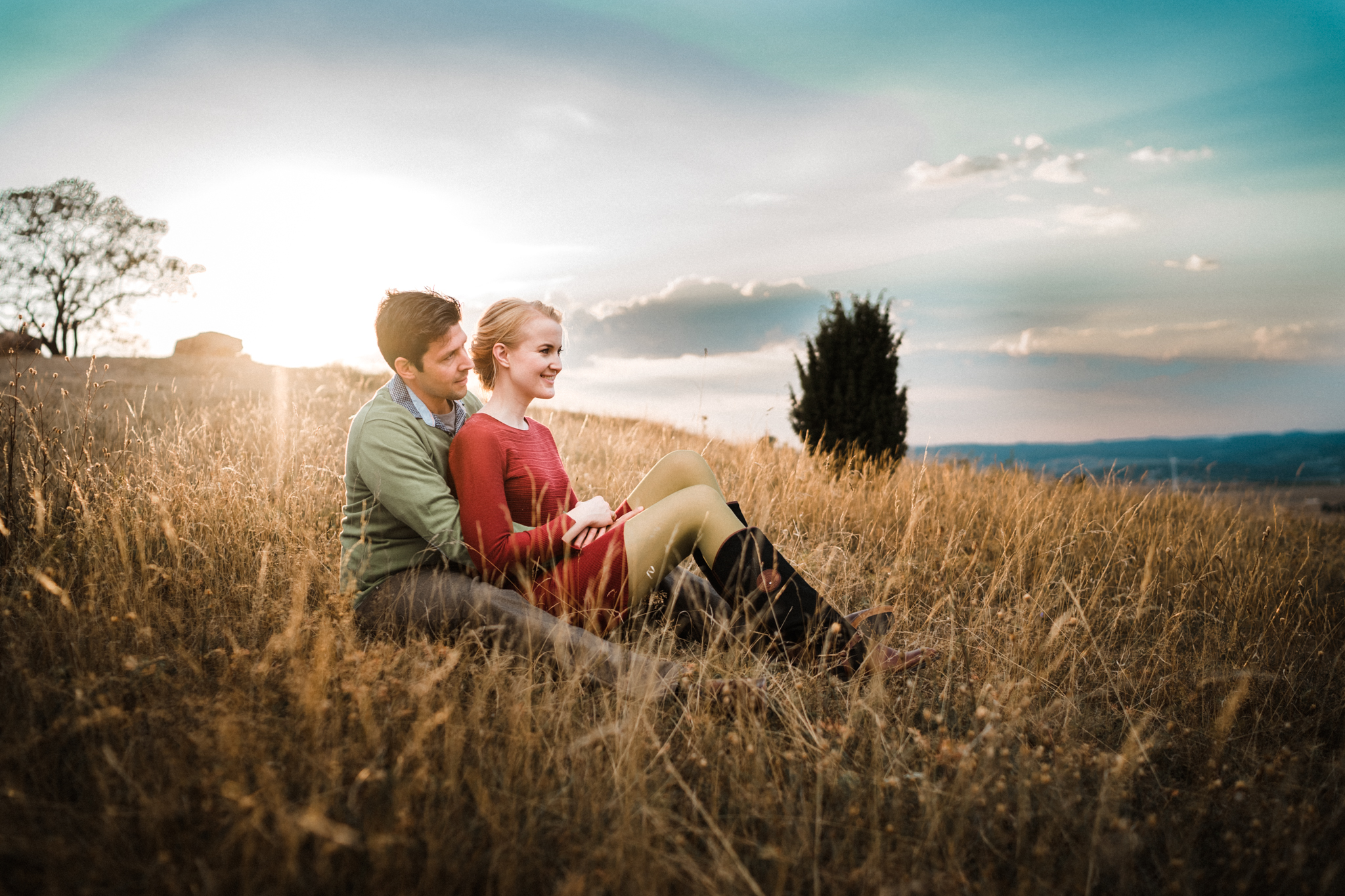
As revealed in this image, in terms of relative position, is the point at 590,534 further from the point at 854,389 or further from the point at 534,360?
the point at 854,389

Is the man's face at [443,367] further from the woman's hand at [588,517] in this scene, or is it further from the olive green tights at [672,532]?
the olive green tights at [672,532]

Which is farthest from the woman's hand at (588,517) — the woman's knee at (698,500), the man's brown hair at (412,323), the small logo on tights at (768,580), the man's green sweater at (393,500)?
the man's brown hair at (412,323)

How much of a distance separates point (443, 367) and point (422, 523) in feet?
2.11

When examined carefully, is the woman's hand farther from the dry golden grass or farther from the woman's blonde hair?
the woman's blonde hair

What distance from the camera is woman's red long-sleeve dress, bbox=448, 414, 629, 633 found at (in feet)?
8.36

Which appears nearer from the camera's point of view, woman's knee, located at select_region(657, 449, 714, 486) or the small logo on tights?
the small logo on tights

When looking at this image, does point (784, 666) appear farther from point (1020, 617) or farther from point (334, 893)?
point (334, 893)

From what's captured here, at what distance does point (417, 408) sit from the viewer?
2787 mm

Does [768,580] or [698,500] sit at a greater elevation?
[698,500]

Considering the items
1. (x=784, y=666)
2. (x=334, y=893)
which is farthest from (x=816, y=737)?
(x=334, y=893)

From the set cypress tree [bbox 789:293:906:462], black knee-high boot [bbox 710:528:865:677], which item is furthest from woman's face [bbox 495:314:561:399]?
cypress tree [bbox 789:293:906:462]

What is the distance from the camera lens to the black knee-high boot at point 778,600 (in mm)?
2639

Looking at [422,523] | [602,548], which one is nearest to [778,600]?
[602,548]

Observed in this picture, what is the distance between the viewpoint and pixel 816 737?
2203mm
